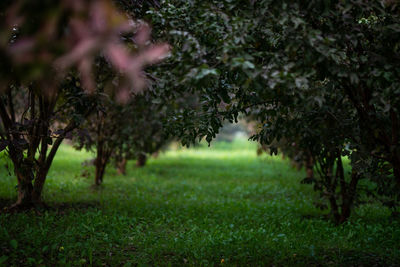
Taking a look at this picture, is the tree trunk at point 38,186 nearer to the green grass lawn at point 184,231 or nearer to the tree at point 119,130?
the green grass lawn at point 184,231

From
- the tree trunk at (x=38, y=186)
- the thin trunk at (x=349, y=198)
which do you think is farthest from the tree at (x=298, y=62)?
the tree trunk at (x=38, y=186)

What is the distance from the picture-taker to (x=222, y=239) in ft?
18.1

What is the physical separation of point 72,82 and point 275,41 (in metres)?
3.53

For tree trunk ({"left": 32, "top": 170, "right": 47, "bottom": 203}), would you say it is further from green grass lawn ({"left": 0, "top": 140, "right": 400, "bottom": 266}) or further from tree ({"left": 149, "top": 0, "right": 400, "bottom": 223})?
tree ({"left": 149, "top": 0, "right": 400, "bottom": 223})

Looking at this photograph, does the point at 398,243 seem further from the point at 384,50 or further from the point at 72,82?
the point at 72,82

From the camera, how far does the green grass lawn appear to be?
470 centimetres

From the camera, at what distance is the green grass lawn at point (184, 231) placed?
4703 millimetres

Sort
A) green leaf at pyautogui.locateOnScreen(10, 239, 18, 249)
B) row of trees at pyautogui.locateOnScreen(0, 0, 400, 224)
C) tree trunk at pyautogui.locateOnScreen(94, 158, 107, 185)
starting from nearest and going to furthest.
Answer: row of trees at pyautogui.locateOnScreen(0, 0, 400, 224), green leaf at pyautogui.locateOnScreen(10, 239, 18, 249), tree trunk at pyautogui.locateOnScreen(94, 158, 107, 185)

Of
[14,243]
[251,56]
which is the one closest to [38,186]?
[14,243]

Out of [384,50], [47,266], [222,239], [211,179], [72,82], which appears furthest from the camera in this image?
[211,179]

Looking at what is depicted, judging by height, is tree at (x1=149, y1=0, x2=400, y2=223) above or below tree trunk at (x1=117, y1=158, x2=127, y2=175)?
above

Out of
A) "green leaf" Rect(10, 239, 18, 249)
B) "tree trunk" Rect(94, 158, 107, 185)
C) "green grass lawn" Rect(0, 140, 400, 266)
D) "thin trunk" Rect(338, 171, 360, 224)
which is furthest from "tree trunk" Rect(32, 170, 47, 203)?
"thin trunk" Rect(338, 171, 360, 224)

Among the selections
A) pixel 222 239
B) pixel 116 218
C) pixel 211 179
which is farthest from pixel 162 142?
pixel 222 239

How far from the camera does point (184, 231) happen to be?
6.13 m
